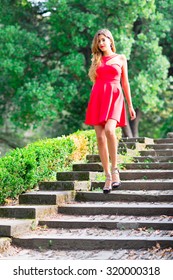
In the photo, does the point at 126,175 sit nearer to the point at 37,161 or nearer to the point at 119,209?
the point at 37,161

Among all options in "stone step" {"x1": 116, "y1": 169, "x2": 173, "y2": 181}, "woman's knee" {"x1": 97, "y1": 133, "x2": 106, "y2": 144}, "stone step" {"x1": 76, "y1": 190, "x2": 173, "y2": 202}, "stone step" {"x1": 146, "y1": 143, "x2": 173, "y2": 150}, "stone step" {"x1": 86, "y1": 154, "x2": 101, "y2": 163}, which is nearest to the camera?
"woman's knee" {"x1": 97, "y1": 133, "x2": 106, "y2": 144}

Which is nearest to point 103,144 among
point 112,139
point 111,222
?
point 112,139

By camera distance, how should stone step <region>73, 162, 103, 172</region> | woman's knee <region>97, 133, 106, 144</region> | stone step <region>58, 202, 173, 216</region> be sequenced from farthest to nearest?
stone step <region>73, 162, 103, 172</region> → stone step <region>58, 202, 173, 216</region> → woman's knee <region>97, 133, 106, 144</region>

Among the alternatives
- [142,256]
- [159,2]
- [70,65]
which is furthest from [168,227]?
[159,2]

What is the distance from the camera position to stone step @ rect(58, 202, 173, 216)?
9.27 m

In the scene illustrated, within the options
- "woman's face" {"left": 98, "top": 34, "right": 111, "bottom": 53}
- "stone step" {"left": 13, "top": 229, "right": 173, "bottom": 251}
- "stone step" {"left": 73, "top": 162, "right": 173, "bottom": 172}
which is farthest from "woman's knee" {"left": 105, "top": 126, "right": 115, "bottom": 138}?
"stone step" {"left": 73, "top": 162, "right": 173, "bottom": 172}

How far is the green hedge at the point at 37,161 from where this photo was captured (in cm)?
1022

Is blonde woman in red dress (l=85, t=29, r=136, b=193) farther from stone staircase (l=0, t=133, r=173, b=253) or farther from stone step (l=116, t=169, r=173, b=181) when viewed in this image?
stone step (l=116, t=169, r=173, b=181)

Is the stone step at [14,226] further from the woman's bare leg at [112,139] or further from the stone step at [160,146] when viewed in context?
the stone step at [160,146]

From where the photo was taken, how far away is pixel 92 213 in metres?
9.64

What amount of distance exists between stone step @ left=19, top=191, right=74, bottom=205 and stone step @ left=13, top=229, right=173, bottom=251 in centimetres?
126

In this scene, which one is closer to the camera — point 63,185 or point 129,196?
point 129,196

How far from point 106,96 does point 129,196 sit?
6.25ft

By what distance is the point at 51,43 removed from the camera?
23.1m
